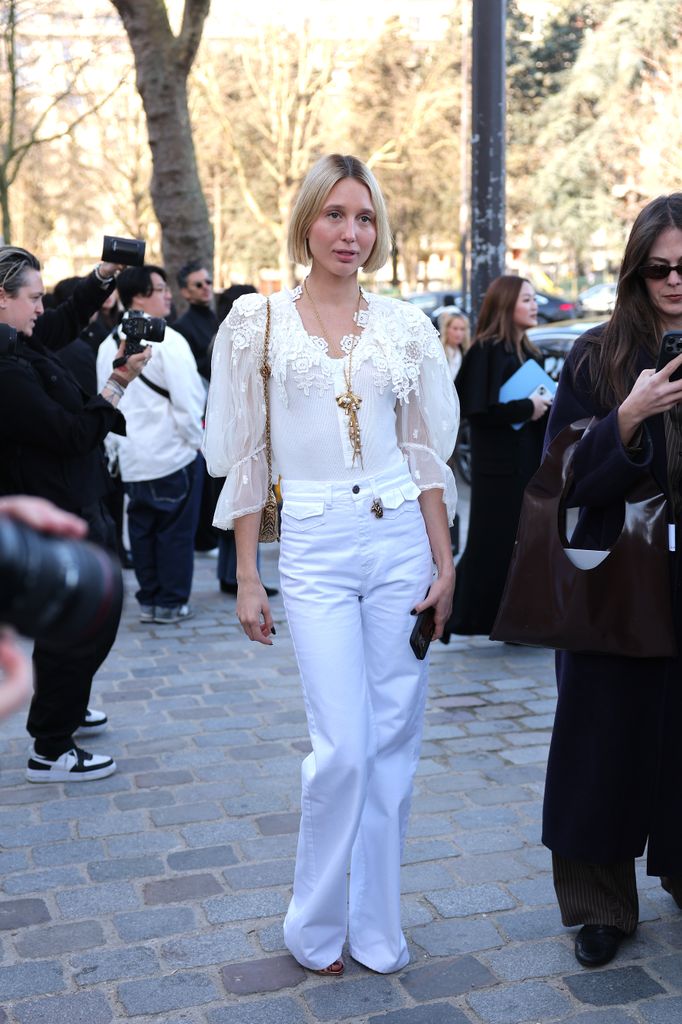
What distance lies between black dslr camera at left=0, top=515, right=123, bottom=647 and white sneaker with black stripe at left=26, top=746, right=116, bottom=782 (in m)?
3.63

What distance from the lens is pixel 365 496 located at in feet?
10.7

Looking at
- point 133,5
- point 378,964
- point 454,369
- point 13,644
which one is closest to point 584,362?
point 378,964

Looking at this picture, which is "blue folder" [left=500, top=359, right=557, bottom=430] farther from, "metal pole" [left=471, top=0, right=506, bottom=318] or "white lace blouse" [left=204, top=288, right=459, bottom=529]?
"white lace blouse" [left=204, top=288, right=459, bottom=529]

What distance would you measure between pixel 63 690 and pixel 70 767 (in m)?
0.31

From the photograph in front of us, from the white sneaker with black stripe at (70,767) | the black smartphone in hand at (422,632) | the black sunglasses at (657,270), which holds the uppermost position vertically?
the black sunglasses at (657,270)

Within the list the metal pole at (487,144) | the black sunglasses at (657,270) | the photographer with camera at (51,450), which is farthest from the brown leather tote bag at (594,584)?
the metal pole at (487,144)

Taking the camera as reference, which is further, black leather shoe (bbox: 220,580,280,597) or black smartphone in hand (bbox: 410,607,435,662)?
Answer: black leather shoe (bbox: 220,580,280,597)

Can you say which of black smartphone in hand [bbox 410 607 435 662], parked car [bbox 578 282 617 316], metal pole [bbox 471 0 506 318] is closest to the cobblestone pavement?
black smartphone in hand [bbox 410 607 435 662]

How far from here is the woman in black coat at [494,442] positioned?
686 cm

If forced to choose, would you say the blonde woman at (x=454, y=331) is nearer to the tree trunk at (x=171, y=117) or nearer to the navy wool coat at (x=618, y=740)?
the tree trunk at (x=171, y=117)

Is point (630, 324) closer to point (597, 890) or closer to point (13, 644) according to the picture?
point (597, 890)

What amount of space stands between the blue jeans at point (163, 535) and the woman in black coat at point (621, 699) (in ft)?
15.1

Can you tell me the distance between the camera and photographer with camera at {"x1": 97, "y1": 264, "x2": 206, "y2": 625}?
745 cm

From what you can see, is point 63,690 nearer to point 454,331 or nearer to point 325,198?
point 325,198
